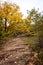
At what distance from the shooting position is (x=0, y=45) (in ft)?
72.5

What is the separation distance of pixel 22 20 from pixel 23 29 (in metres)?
1.25

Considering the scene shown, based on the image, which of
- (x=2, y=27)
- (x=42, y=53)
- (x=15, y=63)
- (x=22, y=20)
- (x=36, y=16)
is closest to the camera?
(x=15, y=63)

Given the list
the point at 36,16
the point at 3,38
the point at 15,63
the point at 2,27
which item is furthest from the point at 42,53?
the point at 36,16

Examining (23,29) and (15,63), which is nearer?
(15,63)

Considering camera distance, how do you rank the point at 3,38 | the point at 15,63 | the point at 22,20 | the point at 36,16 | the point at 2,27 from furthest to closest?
the point at 36,16 → the point at 22,20 → the point at 2,27 → the point at 3,38 → the point at 15,63

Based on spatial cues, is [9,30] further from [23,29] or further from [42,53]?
[42,53]

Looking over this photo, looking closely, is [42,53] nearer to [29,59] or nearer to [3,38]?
[29,59]

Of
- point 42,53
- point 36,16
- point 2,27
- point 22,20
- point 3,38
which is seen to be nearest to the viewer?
point 42,53

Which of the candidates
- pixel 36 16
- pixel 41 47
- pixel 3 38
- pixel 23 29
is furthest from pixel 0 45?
pixel 36 16

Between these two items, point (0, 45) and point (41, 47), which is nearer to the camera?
point (41, 47)

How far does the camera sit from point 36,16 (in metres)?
38.8

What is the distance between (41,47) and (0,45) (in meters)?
6.12

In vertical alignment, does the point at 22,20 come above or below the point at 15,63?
above

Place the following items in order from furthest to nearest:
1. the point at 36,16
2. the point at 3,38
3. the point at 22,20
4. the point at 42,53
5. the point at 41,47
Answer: the point at 36,16 → the point at 22,20 → the point at 3,38 → the point at 41,47 → the point at 42,53
